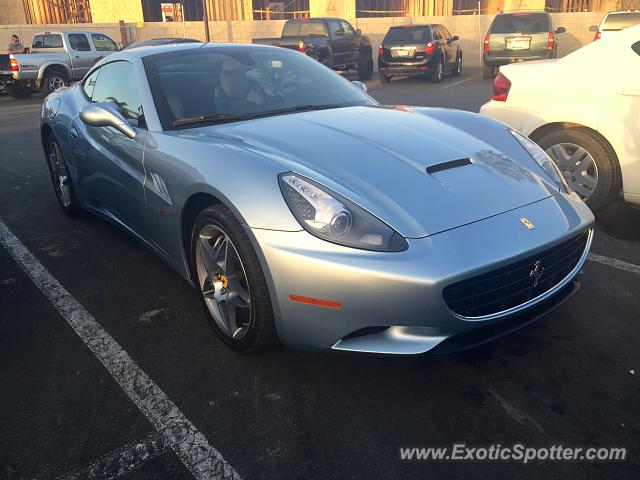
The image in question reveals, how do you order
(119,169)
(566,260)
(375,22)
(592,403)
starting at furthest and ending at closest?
(375,22)
(119,169)
(566,260)
(592,403)

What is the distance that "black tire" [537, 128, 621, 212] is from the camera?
4379 mm

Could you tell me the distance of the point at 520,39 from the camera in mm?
15547

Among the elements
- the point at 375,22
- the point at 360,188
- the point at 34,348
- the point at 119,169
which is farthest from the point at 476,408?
the point at 375,22

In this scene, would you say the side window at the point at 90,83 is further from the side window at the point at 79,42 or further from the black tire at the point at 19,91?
the side window at the point at 79,42

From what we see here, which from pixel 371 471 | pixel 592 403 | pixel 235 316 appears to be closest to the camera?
pixel 371 471

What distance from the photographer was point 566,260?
2580 mm

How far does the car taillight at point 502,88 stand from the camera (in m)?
5.04

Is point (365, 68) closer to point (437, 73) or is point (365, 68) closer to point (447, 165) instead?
point (437, 73)

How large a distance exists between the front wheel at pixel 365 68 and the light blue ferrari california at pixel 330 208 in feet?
51.5

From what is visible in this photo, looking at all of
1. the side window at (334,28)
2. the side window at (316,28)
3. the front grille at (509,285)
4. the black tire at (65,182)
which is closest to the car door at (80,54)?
the side window at (316,28)

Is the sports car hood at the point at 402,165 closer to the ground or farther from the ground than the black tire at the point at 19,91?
farther from the ground

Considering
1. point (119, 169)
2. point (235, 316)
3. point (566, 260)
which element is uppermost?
point (119, 169)

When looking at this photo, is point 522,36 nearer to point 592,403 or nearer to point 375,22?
point 375,22

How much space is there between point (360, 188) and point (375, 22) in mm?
24623
